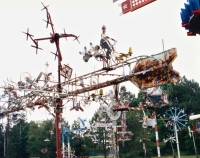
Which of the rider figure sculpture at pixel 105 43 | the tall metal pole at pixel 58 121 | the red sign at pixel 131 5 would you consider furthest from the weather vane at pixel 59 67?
the red sign at pixel 131 5

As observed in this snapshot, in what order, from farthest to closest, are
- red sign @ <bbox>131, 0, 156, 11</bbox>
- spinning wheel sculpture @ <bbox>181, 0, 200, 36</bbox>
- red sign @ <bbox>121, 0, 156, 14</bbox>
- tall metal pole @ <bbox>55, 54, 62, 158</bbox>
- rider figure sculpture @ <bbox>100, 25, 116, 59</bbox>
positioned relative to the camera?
tall metal pole @ <bbox>55, 54, 62, 158</bbox> < rider figure sculpture @ <bbox>100, 25, 116, 59</bbox> < spinning wheel sculpture @ <bbox>181, 0, 200, 36</bbox> < red sign @ <bbox>121, 0, 156, 14</bbox> < red sign @ <bbox>131, 0, 156, 11</bbox>

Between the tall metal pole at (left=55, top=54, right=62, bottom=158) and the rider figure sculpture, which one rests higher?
the rider figure sculpture

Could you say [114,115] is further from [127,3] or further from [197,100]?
[197,100]

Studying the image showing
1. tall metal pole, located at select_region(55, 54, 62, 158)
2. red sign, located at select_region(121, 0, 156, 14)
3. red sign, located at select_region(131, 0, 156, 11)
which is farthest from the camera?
tall metal pole, located at select_region(55, 54, 62, 158)

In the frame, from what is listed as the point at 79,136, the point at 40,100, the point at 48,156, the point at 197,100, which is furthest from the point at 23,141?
the point at 40,100

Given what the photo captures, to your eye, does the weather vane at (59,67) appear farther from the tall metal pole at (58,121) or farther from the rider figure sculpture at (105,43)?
the rider figure sculpture at (105,43)

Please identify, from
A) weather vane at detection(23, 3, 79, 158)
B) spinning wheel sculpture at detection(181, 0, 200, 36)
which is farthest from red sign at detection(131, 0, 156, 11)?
weather vane at detection(23, 3, 79, 158)

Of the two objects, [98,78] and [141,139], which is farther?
[141,139]

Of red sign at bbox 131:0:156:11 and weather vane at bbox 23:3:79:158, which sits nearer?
red sign at bbox 131:0:156:11

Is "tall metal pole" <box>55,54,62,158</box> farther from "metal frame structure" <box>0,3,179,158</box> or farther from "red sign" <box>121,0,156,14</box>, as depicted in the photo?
"red sign" <box>121,0,156,14</box>

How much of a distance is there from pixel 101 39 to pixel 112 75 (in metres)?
1.49

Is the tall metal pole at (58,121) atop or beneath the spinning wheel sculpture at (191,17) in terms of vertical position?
beneath

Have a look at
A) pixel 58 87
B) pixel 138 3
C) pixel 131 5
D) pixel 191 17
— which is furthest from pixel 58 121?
pixel 191 17

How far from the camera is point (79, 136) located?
3997 centimetres
